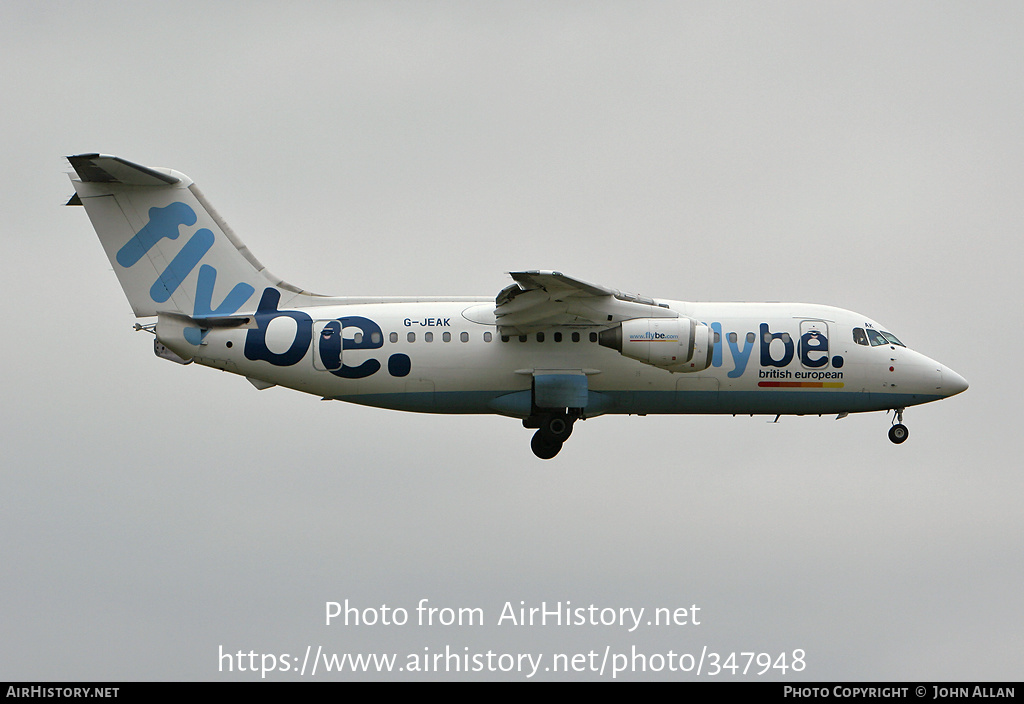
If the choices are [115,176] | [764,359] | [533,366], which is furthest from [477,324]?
[115,176]

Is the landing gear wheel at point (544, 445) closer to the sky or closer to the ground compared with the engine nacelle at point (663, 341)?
closer to the ground

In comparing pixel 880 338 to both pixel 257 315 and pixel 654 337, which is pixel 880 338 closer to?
pixel 654 337

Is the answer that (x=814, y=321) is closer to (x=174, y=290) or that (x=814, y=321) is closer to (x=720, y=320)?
(x=720, y=320)

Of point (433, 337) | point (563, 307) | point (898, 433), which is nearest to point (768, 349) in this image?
point (898, 433)

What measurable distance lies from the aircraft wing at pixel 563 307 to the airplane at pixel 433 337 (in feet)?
0.10

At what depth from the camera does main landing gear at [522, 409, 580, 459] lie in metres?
28.1

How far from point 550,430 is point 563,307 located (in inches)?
106

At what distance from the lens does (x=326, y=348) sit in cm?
2722

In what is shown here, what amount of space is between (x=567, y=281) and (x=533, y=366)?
234 cm

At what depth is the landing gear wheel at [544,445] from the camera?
2837 cm

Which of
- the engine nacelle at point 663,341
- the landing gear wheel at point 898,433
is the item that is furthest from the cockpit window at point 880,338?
the engine nacelle at point 663,341

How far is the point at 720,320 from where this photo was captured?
28.3 meters

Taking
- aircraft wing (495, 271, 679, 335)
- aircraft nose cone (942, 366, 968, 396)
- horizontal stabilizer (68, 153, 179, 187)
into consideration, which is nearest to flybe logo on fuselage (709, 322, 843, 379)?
aircraft wing (495, 271, 679, 335)

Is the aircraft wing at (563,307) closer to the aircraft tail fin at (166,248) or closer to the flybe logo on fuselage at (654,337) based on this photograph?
the flybe logo on fuselage at (654,337)
